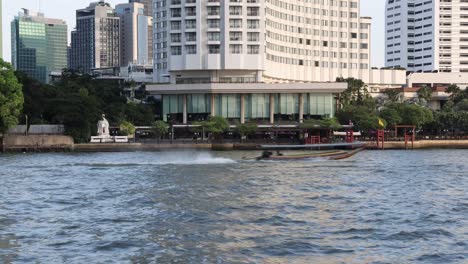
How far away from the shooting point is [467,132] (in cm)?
12550

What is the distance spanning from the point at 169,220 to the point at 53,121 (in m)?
88.9

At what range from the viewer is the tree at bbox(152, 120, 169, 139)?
120438mm

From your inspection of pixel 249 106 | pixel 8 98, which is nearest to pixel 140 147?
pixel 8 98

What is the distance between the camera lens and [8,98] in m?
98.8

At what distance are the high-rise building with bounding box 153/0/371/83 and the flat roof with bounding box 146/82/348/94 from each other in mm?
4225

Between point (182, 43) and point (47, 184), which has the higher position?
point (182, 43)

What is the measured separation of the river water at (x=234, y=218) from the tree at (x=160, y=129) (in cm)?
6518

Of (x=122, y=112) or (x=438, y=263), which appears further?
(x=122, y=112)

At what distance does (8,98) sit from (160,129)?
2911 cm

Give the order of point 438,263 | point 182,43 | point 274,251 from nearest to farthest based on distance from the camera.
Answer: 1. point 438,263
2. point 274,251
3. point 182,43

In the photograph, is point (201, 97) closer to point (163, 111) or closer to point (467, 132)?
point (163, 111)

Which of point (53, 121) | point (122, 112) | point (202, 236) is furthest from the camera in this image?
point (122, 112)

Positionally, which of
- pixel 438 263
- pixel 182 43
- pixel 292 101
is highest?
pixel 182 43

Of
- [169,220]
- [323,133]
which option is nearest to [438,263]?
[169,220]
